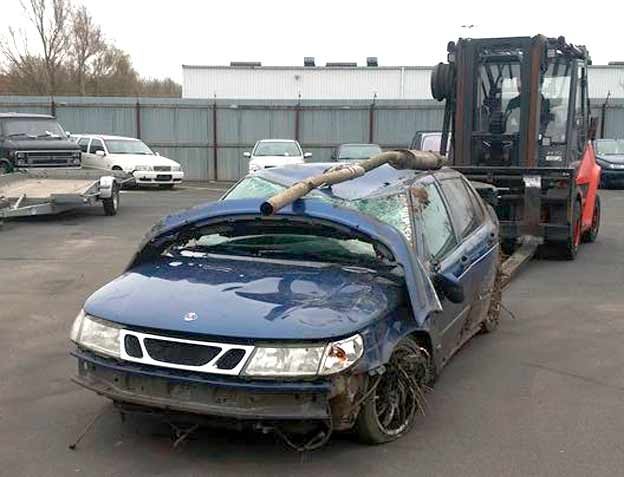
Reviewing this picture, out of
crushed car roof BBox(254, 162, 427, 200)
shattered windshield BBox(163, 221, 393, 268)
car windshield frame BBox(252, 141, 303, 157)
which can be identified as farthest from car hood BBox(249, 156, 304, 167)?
shattered windshield BBox(163, 221, 393, 268)

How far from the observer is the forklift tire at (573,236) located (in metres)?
10.1

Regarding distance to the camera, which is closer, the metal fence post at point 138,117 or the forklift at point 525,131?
the forklift at point 525,131

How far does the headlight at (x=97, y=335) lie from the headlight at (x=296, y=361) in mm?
777

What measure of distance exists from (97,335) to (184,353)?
0.57m

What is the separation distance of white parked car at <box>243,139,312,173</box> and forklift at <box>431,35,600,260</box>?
37.0 feet

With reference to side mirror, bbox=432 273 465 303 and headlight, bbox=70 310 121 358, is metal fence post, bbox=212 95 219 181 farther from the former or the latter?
headlight, bbox=70 310 121 358

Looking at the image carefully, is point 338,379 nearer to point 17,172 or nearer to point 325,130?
point 17,172

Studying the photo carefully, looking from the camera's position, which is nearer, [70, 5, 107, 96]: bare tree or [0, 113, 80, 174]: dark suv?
[0, 113, 80, 174]: dark suv

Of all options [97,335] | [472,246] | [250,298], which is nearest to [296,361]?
[250,298]

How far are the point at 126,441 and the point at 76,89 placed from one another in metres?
41.2

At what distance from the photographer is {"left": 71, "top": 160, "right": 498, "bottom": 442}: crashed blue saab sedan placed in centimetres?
357

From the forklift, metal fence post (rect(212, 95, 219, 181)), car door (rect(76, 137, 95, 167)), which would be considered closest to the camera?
the forklift

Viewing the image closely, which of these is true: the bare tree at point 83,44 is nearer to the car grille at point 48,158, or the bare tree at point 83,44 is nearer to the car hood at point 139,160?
the car hood at point 139,160

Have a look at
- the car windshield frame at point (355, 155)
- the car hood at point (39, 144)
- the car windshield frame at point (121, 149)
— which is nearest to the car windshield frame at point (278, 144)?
the car windshield frame at point (355, 155)
